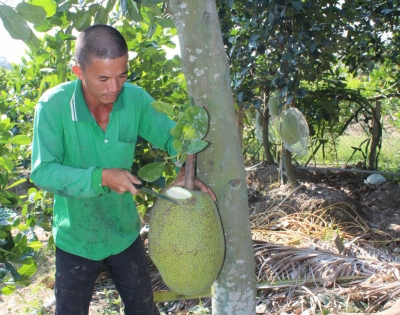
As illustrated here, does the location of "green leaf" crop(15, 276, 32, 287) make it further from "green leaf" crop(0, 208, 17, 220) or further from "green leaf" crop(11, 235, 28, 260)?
"green leaf" crop(0, 208, 17, 220)

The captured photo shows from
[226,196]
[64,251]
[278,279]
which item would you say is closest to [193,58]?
[226,196]

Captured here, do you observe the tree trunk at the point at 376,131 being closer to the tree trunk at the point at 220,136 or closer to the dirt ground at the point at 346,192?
the dirt ground at the point at 346,192

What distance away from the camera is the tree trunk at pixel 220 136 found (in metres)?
0.99

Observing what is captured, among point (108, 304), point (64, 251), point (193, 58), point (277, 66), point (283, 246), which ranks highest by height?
point (277, 66)

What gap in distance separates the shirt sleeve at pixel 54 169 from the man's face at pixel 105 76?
0.52 ft

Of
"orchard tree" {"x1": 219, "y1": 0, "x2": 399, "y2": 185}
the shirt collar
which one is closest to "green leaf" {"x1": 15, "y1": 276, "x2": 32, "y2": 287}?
the shirt collar

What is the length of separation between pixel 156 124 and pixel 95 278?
60 cm

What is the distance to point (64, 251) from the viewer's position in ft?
4.86

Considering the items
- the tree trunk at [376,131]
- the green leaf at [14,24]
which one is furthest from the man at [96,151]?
the tree trunk at [376,131]

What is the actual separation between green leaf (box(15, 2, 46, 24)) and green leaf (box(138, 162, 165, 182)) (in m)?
0.41

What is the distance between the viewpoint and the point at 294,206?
11.1 feet

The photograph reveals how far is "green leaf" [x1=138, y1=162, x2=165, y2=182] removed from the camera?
3.51 feet

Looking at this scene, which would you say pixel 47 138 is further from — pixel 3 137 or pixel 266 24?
pixel 266 24

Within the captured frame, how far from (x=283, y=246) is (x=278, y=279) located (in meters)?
0.31
